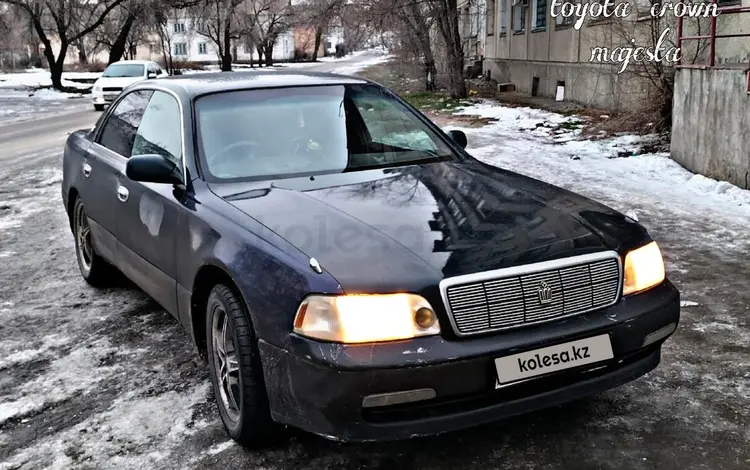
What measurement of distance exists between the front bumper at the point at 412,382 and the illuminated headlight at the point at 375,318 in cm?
3

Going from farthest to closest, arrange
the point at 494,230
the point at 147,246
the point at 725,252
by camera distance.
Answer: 1. the point at 725,252
2. the point at 147,246
3. the point at 494,230

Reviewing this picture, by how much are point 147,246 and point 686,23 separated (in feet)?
36.0

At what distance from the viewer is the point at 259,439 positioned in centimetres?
301

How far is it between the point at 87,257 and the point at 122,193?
1.33 m

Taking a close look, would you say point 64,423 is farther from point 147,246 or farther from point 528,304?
point 528,304

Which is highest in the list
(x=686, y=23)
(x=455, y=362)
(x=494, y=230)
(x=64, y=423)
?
(x=686, y=23)

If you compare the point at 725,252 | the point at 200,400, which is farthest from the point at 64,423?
the point at 725,252

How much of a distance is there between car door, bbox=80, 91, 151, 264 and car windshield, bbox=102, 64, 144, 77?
1938 centimetres

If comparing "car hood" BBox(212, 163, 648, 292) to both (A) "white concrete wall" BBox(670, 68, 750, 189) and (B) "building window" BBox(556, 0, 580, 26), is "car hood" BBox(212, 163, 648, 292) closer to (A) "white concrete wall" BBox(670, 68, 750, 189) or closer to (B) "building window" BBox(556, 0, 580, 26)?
(A) "white concrete wall" BBox(670, 68, 750, 189)

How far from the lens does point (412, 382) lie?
Result: 2525 mm

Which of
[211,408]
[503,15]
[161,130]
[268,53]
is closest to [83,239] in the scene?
[161,130]

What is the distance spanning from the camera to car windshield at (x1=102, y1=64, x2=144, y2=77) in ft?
76.2

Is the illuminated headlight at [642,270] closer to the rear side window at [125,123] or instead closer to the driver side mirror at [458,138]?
the driver side mirror at [458,138]

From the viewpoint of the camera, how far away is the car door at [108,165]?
179 inches
